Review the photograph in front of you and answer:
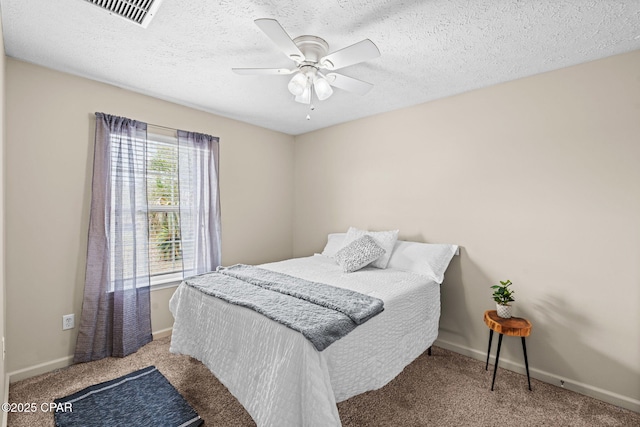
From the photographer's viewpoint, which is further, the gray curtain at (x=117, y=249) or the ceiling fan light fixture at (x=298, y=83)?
the gray curtain at (x=117, y=249)

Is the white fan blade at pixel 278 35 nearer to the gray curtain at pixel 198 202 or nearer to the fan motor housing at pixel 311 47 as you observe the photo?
the fan motor housing at pixel 311 47

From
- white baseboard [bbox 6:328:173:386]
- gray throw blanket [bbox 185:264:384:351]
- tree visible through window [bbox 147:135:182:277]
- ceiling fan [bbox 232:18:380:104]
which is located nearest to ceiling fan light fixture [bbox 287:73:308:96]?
ceiling fan [bbox 232:18:380:104]

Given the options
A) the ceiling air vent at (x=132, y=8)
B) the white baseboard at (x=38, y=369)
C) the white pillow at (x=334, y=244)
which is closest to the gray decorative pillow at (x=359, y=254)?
the white pillow at (x=334, y=244)

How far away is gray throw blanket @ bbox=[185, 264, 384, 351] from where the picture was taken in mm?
1585

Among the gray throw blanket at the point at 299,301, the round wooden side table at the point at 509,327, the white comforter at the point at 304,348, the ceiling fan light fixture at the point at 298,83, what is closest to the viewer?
the white comforter at the point at 304,348

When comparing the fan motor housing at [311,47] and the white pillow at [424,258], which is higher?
the fan motor housing at [311,47]

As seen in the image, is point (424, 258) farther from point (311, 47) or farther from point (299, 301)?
point (311, 47)

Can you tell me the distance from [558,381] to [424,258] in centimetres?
130

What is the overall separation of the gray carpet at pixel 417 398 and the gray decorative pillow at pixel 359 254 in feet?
3.11

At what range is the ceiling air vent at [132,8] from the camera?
5.26 ft

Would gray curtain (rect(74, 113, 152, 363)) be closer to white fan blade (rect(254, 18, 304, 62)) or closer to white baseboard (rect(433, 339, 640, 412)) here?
white fan blade (rect(254, 18, 304, 62))

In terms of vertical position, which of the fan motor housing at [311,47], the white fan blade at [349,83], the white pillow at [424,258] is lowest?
the white pillow at [424,258]

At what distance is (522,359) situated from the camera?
247 centimetres

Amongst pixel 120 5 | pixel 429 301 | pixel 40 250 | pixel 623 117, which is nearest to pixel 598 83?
pixel 623 117
